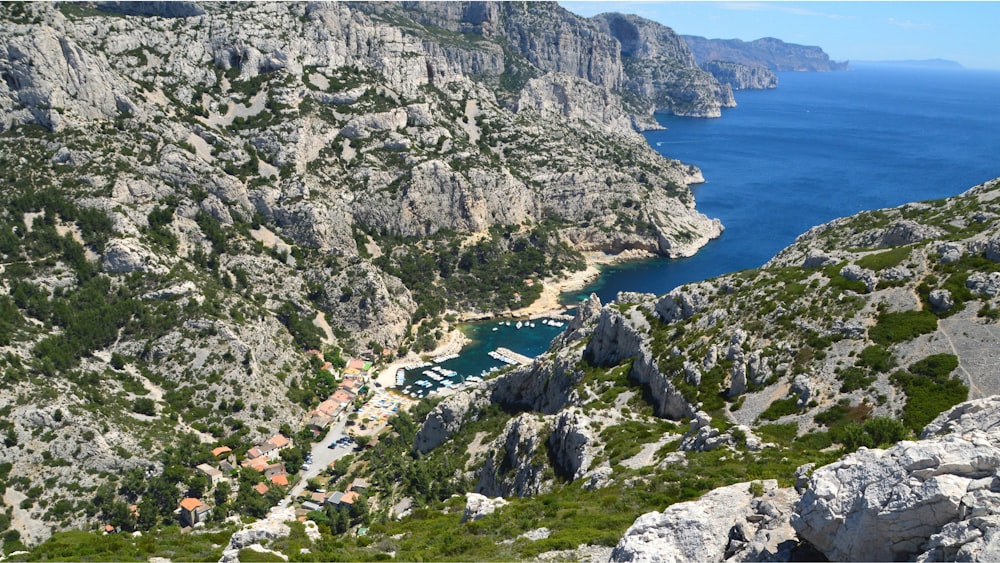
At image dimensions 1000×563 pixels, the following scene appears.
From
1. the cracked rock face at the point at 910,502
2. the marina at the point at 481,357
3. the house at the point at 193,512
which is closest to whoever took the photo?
the cracked rock face at the point at 910,502

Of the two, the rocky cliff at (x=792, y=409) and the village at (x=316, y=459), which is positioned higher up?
the rocky cliff at (x=792, y=409)

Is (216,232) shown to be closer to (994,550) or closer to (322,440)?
(322,440)

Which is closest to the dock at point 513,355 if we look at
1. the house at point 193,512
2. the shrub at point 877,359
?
the house at point 193,512

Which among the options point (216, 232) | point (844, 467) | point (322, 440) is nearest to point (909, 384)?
point (844, 467)

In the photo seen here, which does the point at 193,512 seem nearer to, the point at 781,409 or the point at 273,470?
the point at 273,470

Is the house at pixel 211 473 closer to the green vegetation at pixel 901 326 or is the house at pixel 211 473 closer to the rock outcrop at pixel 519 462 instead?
the rock outcrop at pixel 519 462

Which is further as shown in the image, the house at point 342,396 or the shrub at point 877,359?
the house at point 342,396
